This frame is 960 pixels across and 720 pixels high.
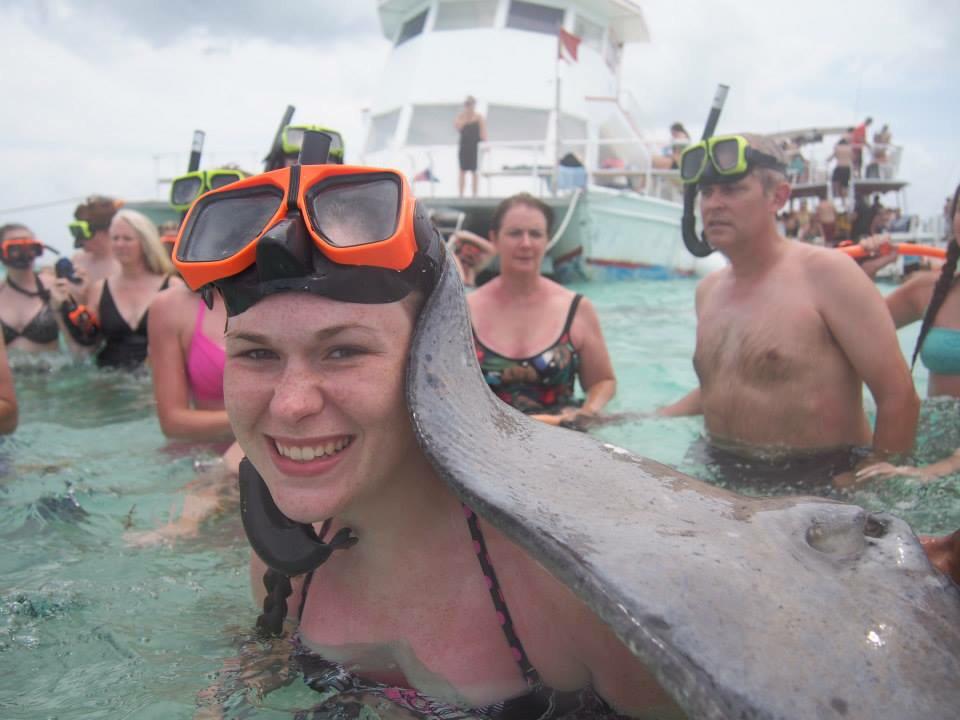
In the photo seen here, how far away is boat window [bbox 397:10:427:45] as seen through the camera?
706 inches

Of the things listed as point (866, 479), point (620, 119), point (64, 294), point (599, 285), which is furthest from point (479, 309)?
point (620, 119)

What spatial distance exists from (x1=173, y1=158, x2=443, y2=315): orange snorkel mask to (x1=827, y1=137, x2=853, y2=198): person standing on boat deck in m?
22.1

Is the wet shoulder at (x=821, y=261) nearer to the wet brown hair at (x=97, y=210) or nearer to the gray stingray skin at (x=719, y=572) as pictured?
the gray stingray skin at (x=719, y=572)

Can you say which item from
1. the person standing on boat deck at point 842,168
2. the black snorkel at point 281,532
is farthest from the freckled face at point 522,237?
the person standing on boat deck at point 842,168

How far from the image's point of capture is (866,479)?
3.14 metres

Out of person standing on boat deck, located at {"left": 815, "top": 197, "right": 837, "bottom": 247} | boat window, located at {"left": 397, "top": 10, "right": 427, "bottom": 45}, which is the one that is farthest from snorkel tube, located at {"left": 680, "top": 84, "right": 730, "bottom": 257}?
person standing on boat deck, located at {"left": 815, "top": 197, "right": 837, "bottom": 247}

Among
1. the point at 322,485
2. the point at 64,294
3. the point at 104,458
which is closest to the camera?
the point at 322,485

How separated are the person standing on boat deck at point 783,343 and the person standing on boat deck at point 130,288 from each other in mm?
4091

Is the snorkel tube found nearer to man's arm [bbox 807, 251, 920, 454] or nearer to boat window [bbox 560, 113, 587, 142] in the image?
man's arm [bbox 807, 251, 920, 454]

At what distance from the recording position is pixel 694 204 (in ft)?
13.7

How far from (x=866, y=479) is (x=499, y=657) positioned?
87.2 inches

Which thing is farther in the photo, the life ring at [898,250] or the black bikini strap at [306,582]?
the life ring at [898,250]

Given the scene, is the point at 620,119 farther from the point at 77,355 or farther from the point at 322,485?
the point at 322,485

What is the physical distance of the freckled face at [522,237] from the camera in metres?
4.49
